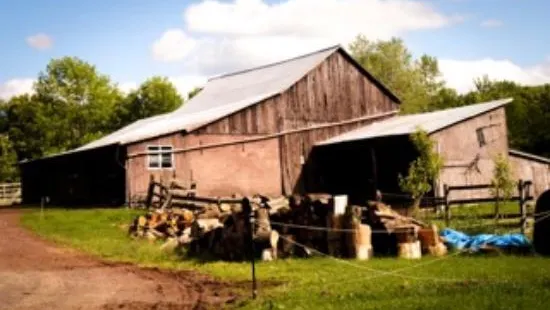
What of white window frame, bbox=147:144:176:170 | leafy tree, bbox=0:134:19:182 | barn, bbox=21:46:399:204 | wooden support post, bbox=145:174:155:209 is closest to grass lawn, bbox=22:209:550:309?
wooden support post, bbox=145:174:155:209

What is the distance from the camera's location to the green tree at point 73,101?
74812mm

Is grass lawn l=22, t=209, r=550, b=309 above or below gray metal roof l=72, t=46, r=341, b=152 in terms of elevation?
below

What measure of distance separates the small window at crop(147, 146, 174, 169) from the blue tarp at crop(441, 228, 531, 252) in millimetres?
19361

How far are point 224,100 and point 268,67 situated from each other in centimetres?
467

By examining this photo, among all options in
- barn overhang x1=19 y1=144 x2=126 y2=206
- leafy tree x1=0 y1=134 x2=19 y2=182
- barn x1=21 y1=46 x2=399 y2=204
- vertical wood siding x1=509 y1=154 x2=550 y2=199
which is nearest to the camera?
barn x1=21 y1=46 x2=399 y2=204

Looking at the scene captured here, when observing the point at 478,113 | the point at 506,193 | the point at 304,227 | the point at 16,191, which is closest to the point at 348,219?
the point at 304,227

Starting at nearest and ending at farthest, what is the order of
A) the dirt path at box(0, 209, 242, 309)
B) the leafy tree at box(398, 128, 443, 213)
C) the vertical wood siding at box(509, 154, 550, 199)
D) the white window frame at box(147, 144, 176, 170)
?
the dirt path at box(0, 209, 242, 309) < the leafy tree at box(398, 128, 443, 213) < the white window frame at box(147, 144, 176, 170) < the vertical wood siding at box(509, 154, 550, 199)

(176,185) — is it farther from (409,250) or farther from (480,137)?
(409,250)

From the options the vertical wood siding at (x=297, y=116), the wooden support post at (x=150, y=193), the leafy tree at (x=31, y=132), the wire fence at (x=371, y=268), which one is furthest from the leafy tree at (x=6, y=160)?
the wire fence at (x=371, y=268)

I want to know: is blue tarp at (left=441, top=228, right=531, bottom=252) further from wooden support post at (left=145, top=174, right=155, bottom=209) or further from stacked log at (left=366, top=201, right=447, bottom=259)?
wooden support post at (left=145, top=174, right=155, bottom=209)

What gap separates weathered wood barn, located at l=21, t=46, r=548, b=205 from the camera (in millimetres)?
33438

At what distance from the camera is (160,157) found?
110 ft

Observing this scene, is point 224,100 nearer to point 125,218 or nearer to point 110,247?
point 125,218

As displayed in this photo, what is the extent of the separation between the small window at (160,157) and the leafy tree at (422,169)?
12.2m
